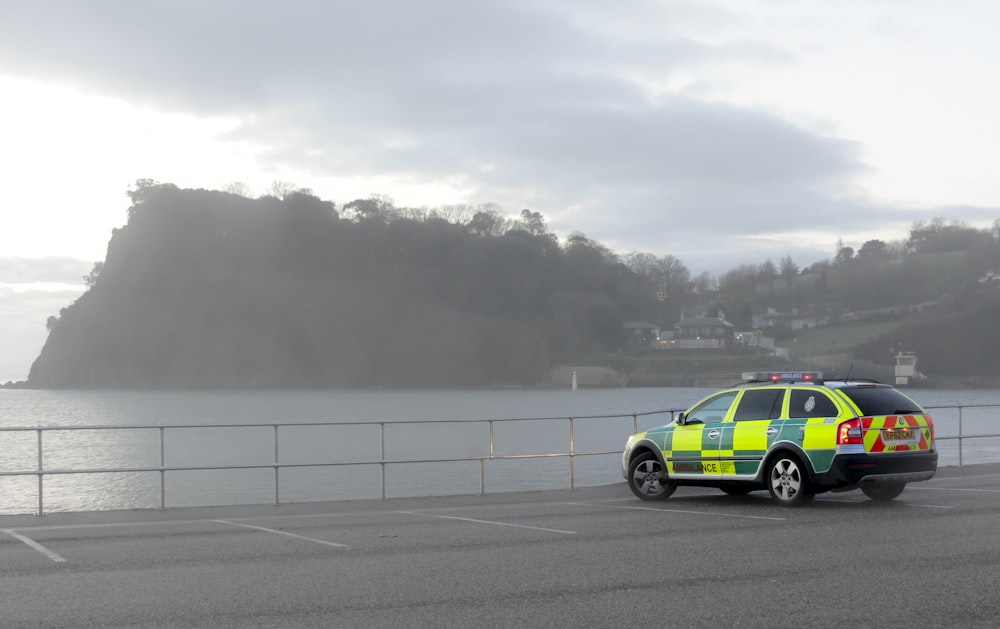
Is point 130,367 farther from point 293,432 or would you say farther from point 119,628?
point 119,628

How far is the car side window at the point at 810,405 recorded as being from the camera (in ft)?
45.7

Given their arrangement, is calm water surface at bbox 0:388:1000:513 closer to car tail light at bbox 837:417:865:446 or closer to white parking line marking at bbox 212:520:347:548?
white parking line marking at bbox 212:520:347:548

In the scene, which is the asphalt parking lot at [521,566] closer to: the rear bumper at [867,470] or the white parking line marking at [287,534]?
the white parking line marking at [287,534]

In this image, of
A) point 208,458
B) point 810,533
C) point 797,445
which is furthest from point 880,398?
point 208,458

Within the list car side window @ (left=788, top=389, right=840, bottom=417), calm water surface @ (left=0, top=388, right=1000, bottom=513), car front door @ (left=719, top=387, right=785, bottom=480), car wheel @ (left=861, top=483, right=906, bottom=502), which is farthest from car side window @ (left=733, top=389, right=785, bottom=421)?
calm water surface @ (left=0, top=388, right=1000, bottom=513)

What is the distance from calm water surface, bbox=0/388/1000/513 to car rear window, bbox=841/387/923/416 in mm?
3895

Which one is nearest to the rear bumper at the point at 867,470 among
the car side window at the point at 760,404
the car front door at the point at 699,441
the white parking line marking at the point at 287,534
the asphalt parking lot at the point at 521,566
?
the asphalt parking lot at the point at 521,566

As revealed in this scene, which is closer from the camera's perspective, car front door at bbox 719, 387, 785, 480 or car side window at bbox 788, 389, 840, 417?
car side window at bbox 788, 389, 840, 417

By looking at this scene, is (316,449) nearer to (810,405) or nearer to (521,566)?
(810,405)

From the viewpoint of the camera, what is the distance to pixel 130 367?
19788 centimetres

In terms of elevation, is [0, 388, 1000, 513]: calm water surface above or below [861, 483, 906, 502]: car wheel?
below

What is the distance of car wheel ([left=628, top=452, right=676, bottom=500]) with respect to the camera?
1566cm

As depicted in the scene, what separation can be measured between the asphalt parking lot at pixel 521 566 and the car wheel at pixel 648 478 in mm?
619

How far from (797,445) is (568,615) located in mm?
7413
